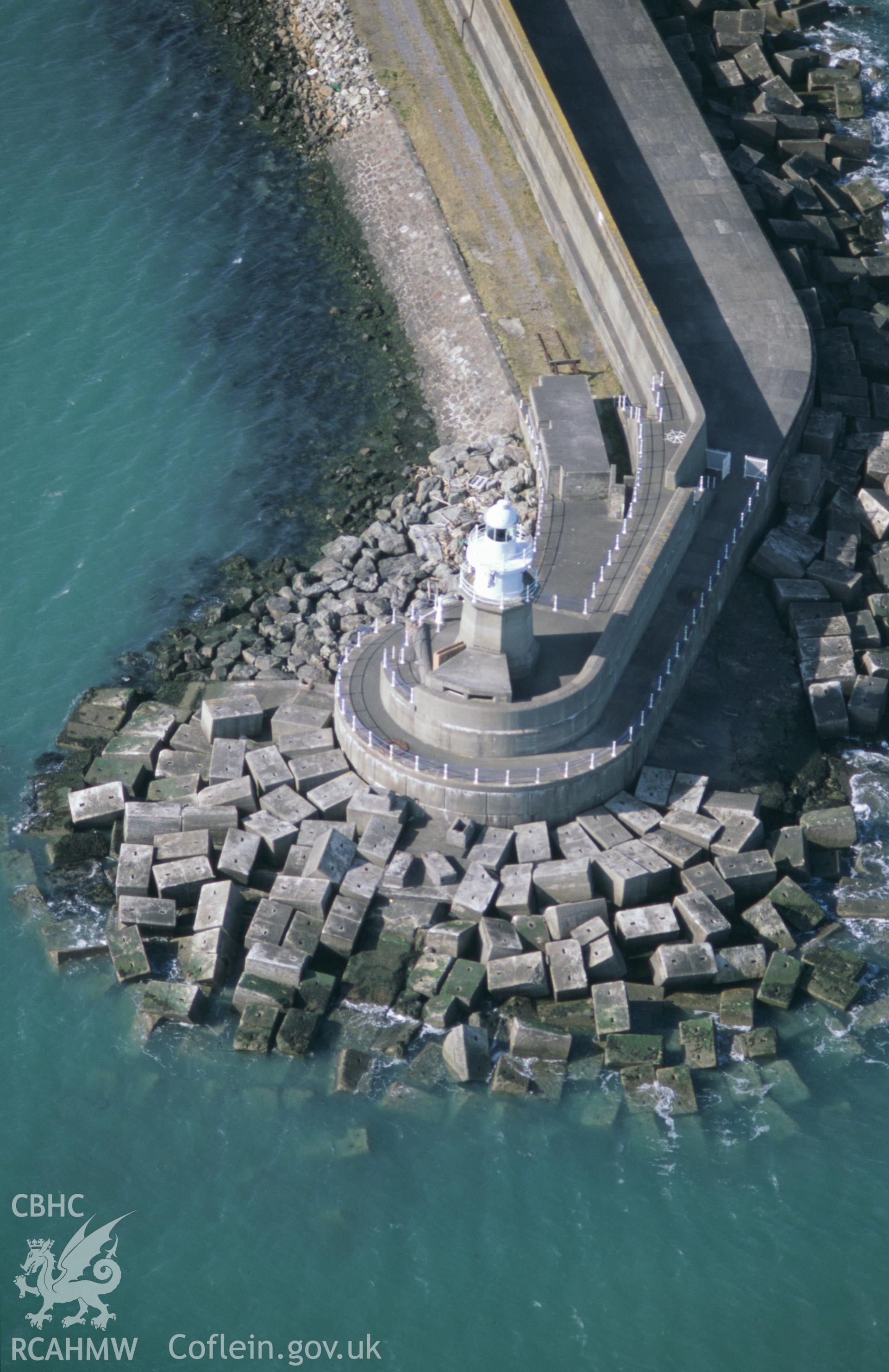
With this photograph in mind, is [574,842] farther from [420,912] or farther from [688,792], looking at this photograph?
[420,912]

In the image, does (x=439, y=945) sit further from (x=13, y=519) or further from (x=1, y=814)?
(x=13, y=519)

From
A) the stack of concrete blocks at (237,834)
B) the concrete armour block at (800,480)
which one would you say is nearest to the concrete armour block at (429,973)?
the stack of concrete blocks at (237,834)

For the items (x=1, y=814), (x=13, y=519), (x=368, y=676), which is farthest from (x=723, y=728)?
(x=13, y=519)

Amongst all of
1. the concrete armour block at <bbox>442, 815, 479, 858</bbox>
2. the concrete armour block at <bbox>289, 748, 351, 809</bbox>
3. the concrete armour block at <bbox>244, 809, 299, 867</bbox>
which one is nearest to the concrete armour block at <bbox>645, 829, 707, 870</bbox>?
the concrete armour block at <bbox>442, 815, 479, 858</bbox>

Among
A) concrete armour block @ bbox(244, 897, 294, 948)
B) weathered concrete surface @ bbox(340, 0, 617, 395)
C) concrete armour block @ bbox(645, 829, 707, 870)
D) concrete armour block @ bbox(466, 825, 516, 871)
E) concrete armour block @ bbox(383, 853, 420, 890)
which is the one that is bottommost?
concrete armour block @ bbox(645, 829, 707, 870)

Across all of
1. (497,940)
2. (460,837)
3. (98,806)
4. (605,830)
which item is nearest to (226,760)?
(98,806)

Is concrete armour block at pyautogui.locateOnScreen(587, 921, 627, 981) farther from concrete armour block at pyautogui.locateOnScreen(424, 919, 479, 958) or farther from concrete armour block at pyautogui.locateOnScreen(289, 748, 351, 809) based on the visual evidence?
concrete armour block at pyautogui.locateOnScreen(289, 748, 351, 809)
